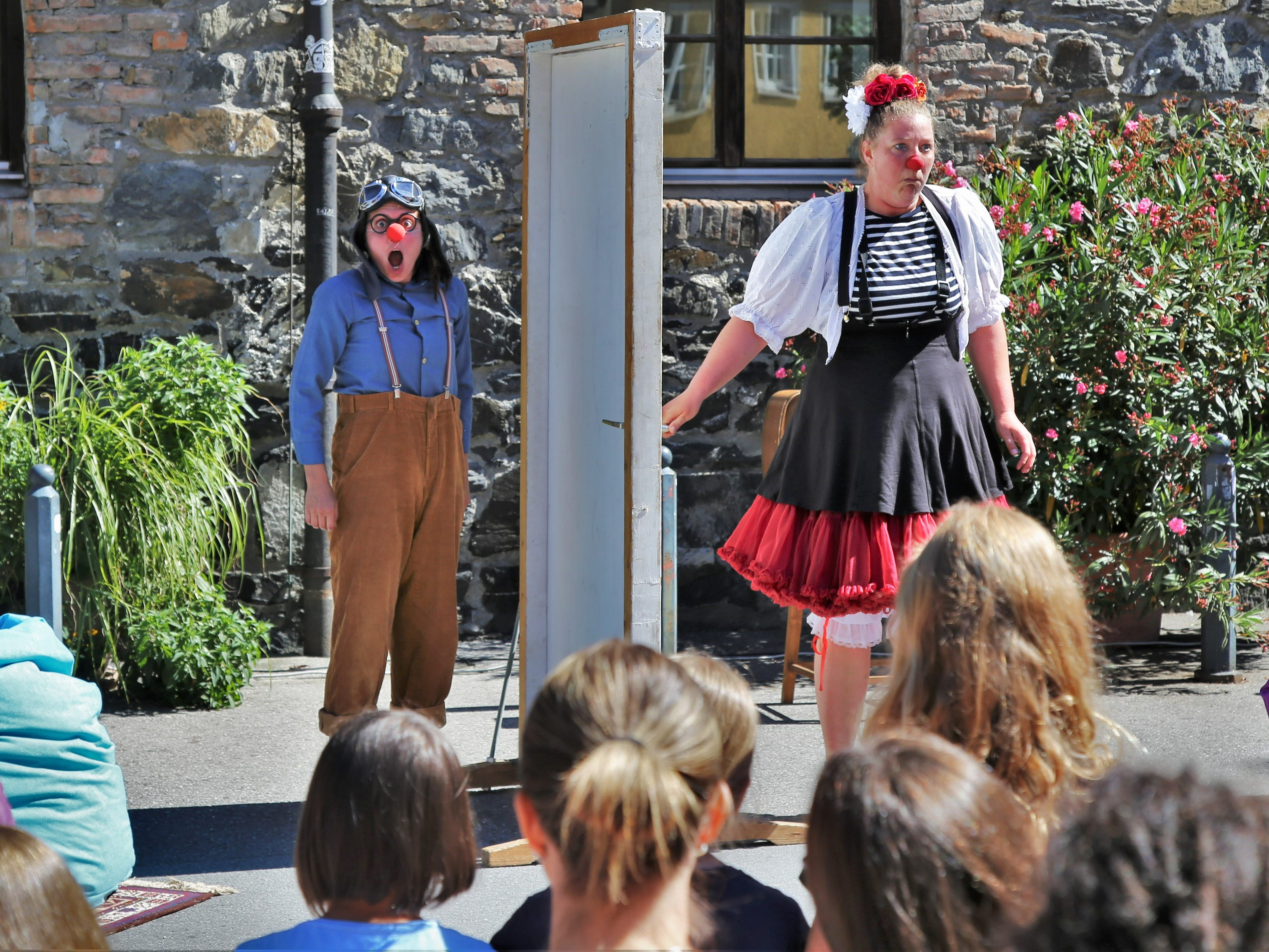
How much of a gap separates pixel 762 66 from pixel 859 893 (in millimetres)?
5191

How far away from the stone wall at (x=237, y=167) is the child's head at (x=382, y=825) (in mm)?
3646

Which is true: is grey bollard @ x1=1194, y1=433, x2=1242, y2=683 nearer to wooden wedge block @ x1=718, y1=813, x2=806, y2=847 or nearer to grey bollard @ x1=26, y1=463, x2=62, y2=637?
wooden wedge block @ x1=718, y1=813, x2=806, y2=847

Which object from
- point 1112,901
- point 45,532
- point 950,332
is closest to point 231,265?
point 45,532

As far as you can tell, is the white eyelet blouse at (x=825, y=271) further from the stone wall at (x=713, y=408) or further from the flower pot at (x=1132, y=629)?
the flower pot at (x=1132, y=629)

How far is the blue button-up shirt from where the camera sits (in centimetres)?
374

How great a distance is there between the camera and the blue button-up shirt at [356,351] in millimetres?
3736

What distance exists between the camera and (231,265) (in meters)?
5.39

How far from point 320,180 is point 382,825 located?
3.99 meters

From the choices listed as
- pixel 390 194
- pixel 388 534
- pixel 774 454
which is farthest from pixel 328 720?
pixel 774 454

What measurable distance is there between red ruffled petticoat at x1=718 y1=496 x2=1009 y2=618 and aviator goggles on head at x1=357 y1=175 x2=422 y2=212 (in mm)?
1287

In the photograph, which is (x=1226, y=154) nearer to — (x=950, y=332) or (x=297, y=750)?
(x=950, y=332)

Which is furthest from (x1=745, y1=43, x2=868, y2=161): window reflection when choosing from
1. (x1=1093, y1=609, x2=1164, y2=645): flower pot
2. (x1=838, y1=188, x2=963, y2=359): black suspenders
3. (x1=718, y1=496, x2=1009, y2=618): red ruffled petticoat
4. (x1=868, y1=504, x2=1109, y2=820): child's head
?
(x1=868, y1=504, x2=1109, y2=820): child's head

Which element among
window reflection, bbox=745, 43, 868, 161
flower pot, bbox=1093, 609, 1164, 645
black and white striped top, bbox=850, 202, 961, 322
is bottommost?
flower pot, bbox=1093, 609, 1164, 645

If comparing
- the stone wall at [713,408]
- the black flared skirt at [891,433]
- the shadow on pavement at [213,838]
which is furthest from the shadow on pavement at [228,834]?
the stone wall at [713,408]
